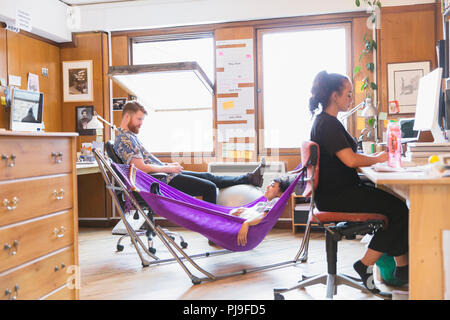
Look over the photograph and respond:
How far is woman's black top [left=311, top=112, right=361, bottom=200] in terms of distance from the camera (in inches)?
76.1

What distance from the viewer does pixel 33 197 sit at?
1623 millimetres

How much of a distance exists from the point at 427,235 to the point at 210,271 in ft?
5.04

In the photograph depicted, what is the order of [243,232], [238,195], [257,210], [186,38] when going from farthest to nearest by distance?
1. [186,38]
2. [238,195]
3. [257,210]
4. [243,232]

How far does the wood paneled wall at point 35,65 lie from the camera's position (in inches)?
145

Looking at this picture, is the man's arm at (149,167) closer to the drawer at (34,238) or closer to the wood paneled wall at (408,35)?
the drawer at (34,238)

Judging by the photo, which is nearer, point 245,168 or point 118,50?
point 245,168

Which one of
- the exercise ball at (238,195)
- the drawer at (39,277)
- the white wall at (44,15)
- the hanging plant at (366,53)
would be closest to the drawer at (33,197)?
the drawer at (39,277)

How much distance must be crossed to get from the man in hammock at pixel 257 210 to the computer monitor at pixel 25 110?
1.99 metres

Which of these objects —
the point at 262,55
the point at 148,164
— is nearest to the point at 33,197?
the point at 148,164

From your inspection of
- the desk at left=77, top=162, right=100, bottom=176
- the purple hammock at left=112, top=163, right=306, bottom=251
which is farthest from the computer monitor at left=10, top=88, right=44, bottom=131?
the purple hammock at left=112, top=163, right=306, bottom=251

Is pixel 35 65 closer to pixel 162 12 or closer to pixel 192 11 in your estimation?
pixel 162 12

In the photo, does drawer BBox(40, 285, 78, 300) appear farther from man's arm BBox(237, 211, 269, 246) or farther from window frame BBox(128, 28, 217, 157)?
window frame BBox(128, 28, 217, 157)

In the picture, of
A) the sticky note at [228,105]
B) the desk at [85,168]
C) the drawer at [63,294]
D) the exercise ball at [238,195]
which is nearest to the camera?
the drawer at [63,294]

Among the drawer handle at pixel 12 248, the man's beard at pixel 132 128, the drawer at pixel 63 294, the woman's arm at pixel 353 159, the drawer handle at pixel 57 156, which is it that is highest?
the man's beard at pixel 132 128
